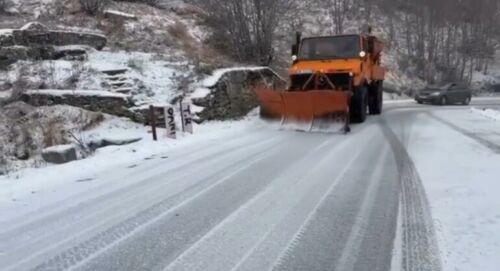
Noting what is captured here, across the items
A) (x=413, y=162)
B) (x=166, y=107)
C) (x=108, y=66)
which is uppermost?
(x=108, y=66)

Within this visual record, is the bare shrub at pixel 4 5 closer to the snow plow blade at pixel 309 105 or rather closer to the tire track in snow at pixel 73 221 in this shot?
the snow plow blade at pixel 309 105

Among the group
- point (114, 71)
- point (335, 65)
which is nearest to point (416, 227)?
point (335, 65)

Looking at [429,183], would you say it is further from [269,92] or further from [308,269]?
[269,92]

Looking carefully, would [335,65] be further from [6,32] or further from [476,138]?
[6,32]

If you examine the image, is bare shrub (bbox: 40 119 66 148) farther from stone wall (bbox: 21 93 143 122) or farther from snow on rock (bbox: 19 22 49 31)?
snow on rock (bbox: 19 22 49 31)

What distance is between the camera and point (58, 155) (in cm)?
991

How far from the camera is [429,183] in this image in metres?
7.34

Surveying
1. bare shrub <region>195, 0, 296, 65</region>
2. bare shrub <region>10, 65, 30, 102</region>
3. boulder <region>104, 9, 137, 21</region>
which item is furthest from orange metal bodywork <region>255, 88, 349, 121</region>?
boulder <region>104, 9, 137, 21</region>

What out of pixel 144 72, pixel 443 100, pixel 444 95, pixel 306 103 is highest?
pixel 144 72

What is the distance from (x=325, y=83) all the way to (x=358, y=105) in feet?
4.38

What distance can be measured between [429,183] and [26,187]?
5.78 meters

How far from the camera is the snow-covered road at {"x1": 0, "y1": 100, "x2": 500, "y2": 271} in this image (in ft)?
15.7

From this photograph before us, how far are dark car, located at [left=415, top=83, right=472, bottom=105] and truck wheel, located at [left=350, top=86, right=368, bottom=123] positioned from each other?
13.3 m

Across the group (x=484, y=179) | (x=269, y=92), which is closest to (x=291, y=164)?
(x=484, y=179)
